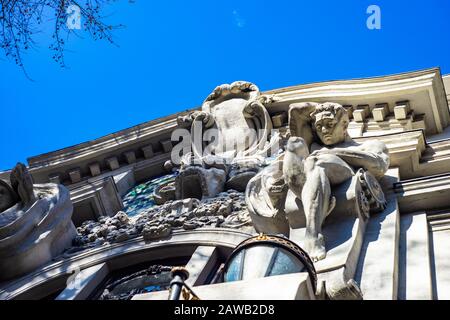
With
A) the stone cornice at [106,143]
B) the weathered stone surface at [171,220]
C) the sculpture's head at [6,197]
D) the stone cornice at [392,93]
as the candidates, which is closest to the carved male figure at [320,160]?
the weathered stone surface at [171,220]

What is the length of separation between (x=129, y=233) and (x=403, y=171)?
4344 mm

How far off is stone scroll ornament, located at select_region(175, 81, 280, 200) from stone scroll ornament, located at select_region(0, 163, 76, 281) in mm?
2081

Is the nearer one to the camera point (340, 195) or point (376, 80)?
point (340, 195)

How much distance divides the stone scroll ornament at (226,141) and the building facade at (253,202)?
33 mm

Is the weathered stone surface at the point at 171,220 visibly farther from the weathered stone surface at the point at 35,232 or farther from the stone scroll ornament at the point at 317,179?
the stone scroll ornament at the point at 317,179

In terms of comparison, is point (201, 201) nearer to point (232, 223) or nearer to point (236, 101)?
point (232, 223)

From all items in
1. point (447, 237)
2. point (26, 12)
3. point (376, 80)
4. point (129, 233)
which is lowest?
point (447, 237)

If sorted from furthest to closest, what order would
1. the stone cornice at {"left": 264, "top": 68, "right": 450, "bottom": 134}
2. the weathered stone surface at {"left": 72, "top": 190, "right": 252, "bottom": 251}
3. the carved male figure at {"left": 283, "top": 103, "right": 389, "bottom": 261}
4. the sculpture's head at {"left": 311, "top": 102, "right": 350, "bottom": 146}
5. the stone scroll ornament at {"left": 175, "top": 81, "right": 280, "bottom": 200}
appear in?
the stone cornice at {"left": 264, "top": 68, "right": 450, "bottom": 134}
the stone scroll ornament at {"left": 175, "top": 81, "right": 280, "bottom": 200}
the weathered stone surface at {"left": 72, "top": 190, "right": 252, "bottom": 251}
the sculpture's head at {"left": 311, "top": 102, "right": 350, "bottom": 146}
the carved male figure at {"left": 283, "top": 103, "right": 389, "bottom": 261}

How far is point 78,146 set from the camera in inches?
651

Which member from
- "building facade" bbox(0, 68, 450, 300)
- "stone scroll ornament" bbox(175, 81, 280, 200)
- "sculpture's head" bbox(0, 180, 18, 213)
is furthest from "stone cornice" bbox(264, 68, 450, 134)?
"sculpture's head" bbox(0, 180, 18, 213)

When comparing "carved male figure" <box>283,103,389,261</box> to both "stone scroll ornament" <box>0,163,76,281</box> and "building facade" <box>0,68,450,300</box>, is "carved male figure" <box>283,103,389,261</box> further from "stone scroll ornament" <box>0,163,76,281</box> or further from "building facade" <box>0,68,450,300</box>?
"stone scroll ornament" <box>0,163,76,281</box>

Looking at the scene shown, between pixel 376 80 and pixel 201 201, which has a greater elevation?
pixel 376 80

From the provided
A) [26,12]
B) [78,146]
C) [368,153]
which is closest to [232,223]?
[368,153]

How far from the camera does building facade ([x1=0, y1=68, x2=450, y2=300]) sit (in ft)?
23.6
